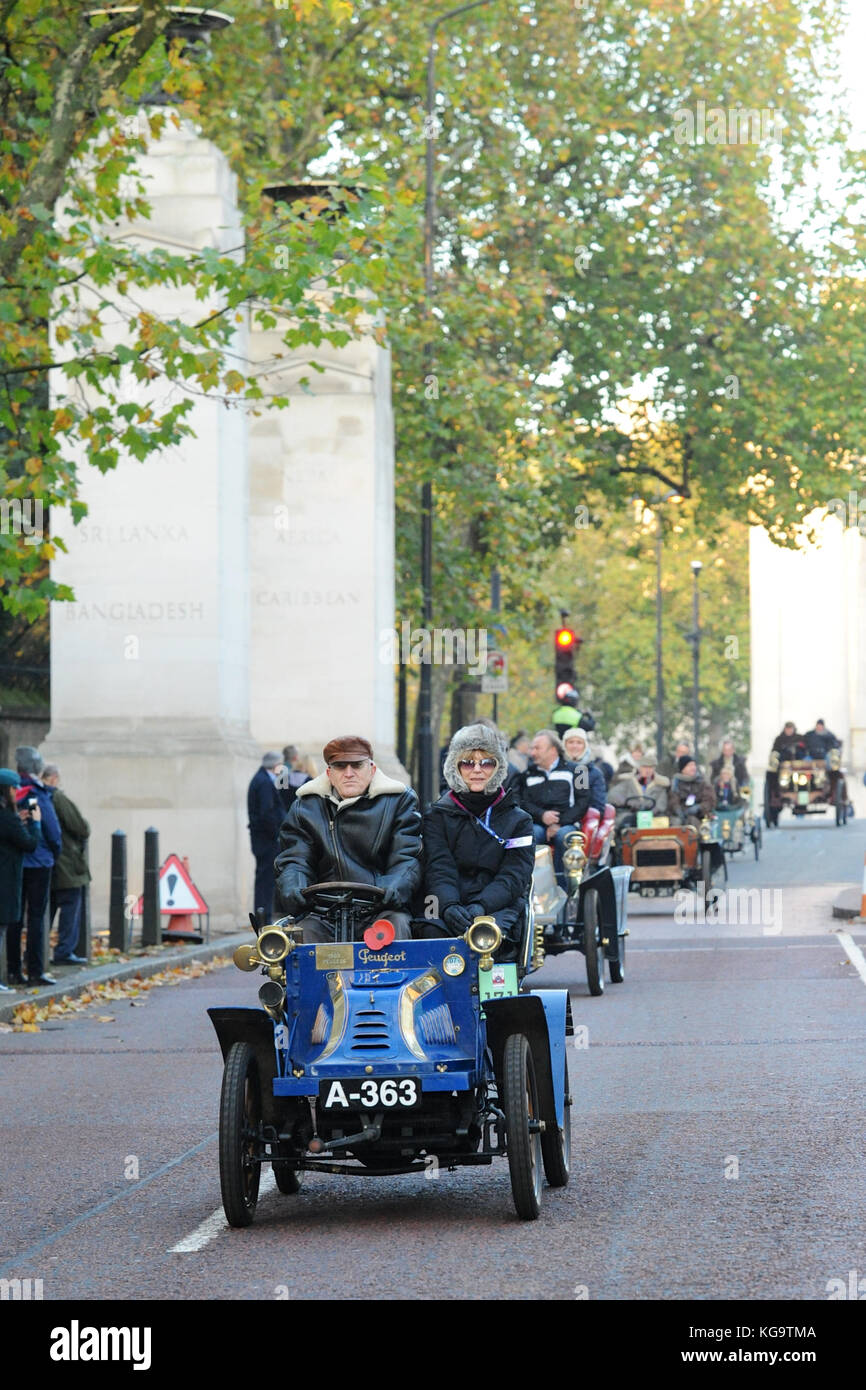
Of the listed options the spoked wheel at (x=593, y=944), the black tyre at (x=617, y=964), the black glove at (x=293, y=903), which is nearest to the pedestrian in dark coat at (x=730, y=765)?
the black tyre at (x=617, y=964)

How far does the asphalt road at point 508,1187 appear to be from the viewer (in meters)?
7.27

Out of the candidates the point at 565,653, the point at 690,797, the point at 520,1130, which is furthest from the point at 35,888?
the point at 565,653

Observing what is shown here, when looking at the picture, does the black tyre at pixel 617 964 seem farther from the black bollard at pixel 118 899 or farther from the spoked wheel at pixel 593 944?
the black bollard at pixel 118 899

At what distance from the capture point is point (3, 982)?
18.1m

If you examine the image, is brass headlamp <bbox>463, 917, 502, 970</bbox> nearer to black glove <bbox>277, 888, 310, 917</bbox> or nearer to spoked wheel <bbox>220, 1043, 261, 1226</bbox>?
black glove <bbox>277, 888, 310, 917</bbox>

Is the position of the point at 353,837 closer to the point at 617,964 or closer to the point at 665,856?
the point at 617,964

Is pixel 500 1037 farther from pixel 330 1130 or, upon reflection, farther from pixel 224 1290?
pixel 224 1290

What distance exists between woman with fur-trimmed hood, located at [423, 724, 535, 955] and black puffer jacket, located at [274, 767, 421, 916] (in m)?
0.10

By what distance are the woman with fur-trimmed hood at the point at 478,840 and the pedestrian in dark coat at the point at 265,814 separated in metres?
13.9

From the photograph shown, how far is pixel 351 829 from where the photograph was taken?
9.09 meters

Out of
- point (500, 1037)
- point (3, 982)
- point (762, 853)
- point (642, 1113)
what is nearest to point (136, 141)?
point (3, 982)

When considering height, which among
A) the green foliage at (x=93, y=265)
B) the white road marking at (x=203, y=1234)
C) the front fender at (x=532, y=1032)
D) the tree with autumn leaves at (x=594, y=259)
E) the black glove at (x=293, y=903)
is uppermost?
the tree with autumn leaves at (x=594, y=259)

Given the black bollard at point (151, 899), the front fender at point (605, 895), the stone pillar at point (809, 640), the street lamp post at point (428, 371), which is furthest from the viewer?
the stone pillar at point (809, 640)

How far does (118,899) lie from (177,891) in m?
1.71
